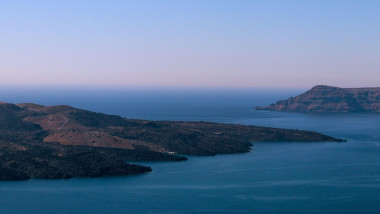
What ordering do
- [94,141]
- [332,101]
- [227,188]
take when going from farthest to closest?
[332,101], [94,141], [227,188]

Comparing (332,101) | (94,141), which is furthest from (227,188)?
(332,101)

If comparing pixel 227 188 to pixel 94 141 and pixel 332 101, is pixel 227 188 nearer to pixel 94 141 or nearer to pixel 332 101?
pixel 94 141

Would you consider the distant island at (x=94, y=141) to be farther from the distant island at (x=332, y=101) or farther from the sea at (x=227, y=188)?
the distant island at (x=332, y=101)

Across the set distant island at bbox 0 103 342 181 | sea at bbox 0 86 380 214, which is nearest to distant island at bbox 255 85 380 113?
distant island at bbox 0 103 342 181

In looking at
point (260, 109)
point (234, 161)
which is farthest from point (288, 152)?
point (260, 109)

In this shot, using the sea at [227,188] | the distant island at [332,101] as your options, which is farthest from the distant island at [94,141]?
the distant island at [332,101]

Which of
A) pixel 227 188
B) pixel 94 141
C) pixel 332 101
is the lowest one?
pixel 227 188

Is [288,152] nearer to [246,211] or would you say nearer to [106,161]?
[106,161]
